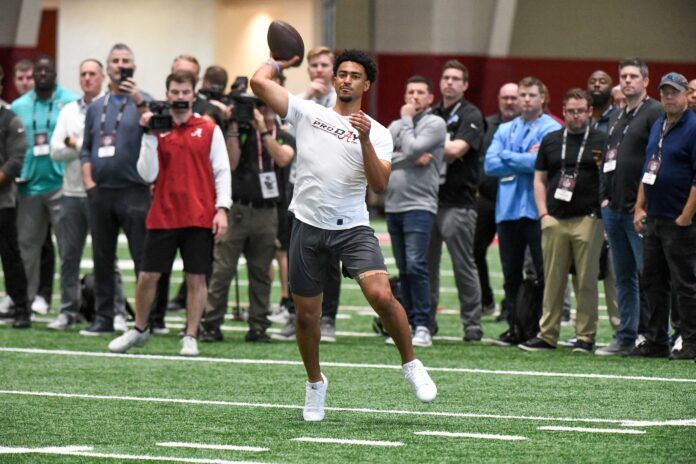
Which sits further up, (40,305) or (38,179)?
(38,179)

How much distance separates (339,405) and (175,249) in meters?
2.95

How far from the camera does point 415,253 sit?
11992 millimetres

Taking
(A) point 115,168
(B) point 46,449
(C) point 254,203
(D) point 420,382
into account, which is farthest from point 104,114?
(B) point 46,449

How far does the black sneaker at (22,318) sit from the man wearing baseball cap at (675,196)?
5504 millimetres

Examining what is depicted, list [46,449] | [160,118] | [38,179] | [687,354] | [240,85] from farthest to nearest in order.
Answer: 1. [38,179]
2. [240,85]
3. [160,118]
4. [687,354]
5. [46,449]

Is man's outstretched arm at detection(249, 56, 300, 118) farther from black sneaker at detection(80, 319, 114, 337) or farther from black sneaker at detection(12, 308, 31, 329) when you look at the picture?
black sneaker at detection(12, 308, 31, 329)

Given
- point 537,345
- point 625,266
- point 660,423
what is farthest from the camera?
point 537,345

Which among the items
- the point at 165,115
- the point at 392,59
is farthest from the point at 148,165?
the point at 392,59

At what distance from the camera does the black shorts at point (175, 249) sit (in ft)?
36.9

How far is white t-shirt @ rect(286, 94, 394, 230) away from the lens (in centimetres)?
812

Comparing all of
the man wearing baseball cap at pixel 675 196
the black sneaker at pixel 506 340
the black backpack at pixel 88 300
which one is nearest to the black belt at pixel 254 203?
the black backpack at pixel 88 300

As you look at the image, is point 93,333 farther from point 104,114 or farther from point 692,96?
point 692,96

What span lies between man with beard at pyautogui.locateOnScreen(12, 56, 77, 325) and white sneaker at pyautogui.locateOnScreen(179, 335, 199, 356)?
10.3 feet

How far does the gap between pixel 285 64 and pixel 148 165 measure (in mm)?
3266
